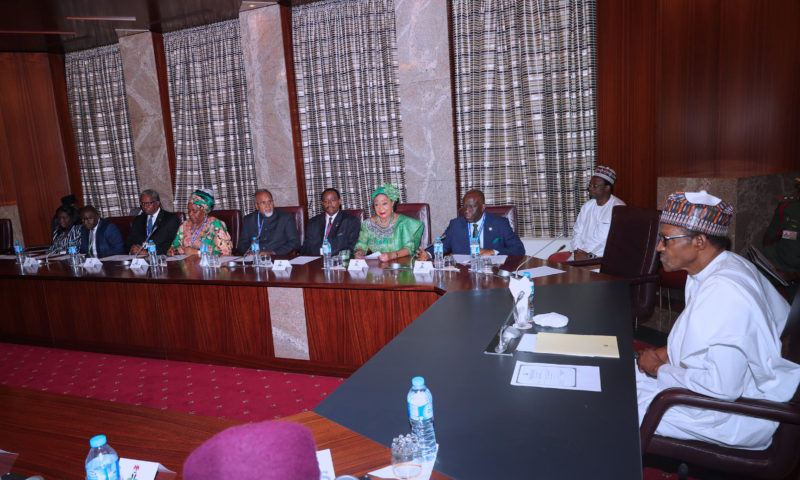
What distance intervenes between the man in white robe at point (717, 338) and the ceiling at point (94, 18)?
16.2 feet

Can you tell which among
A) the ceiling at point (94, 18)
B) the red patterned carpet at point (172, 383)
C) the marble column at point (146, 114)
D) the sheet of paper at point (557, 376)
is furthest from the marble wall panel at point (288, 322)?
the marble column at point (146, 114)

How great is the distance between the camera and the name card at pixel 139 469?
125 cm

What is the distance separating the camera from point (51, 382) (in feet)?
11.9

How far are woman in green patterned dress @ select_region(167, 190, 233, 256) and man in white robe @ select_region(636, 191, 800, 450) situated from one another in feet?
12.1

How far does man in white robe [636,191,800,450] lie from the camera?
1.49 meters

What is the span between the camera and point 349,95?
17.8 ft

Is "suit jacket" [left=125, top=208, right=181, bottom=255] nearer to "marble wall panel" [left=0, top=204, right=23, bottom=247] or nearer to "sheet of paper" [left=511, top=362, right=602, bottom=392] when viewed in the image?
"marble wall panel" [left=0, top=204, right=23, bottom=247]

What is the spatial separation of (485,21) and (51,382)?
15.4 feet

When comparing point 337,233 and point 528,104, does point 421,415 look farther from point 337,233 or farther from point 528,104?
point 528,104

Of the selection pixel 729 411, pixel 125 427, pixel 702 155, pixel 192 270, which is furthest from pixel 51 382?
pixel 702 155

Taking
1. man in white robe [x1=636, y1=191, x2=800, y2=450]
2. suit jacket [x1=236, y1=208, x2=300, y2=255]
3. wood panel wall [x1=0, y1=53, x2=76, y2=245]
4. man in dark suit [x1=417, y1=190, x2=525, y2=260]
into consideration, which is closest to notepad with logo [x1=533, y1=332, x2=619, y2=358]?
man in white robe [x1=636, y1=191, x2=800, y2=450]

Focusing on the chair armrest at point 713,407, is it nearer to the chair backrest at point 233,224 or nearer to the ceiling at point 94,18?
the chair backrest at point 233,224

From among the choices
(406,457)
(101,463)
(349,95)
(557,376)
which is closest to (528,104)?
(349,95)

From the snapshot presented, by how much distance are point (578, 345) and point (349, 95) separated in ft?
14.1
